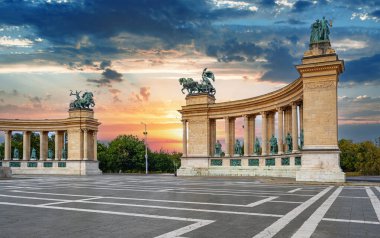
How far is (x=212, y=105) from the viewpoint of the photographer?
63375 millimetres

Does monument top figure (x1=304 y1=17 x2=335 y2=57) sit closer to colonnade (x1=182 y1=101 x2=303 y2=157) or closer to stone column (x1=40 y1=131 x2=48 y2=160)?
colonnade (x1=182 y1=101 x2=303 y2=157)

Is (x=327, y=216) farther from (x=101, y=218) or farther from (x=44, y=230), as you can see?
(x=44, y=230)

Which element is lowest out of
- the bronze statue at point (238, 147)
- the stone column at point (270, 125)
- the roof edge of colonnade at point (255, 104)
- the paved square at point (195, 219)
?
the paved square at point (195, 219)


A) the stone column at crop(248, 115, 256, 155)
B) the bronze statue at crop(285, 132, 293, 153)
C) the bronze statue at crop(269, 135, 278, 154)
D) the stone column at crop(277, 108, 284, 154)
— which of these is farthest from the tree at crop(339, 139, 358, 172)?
the bronze statue at crop(285, 132, 293, 153)

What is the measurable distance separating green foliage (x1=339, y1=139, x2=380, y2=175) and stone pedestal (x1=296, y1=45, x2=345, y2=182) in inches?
2050

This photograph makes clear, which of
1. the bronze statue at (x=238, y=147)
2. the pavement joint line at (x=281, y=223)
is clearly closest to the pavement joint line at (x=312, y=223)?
the pavement joint line at (x=281, y=223)

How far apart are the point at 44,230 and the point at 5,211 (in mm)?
6240

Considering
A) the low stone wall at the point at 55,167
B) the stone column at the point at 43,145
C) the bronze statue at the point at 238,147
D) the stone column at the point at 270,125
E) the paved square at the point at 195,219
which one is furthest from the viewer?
the stone column at the point at 43,145

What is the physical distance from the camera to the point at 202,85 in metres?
65.7

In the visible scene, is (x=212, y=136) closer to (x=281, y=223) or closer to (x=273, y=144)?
(x=273, y=144)

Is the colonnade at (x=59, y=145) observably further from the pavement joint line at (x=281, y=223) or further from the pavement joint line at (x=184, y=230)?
the pavement joint line at (x=184, y=230)

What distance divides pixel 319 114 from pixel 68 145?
54.1 meters

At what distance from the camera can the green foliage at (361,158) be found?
8729 centimetres

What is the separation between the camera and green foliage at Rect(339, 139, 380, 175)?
3437 inches
